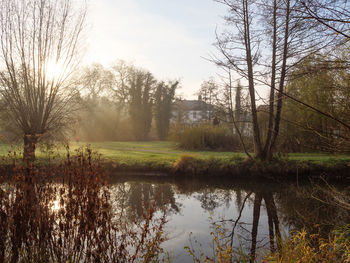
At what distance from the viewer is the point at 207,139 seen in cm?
2061

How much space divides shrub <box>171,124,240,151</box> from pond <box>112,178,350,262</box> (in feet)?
29.1

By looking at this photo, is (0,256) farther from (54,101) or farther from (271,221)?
(54,101)

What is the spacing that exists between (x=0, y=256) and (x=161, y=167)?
945 cm

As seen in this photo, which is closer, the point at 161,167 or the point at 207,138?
the point at 161,167

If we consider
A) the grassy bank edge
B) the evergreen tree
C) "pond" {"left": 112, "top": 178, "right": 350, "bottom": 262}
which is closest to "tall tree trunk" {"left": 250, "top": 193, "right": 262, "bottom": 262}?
"pond" {"left": 112, "top": 178, "right": 350, "bottom": 262}

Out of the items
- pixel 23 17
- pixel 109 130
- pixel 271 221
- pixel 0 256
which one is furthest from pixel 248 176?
pixel 109 130

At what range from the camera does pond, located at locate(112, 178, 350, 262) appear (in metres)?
5.16

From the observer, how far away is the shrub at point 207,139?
20406 millimetres

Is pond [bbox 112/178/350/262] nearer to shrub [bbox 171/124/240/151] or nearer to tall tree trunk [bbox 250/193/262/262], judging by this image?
tall tree trunk [bbox 250/193/262/262]

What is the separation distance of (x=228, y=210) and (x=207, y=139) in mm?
13084

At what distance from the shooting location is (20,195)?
303 cm

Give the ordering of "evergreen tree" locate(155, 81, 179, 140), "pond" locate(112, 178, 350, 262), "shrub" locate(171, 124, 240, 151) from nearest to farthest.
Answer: "pond" locate(112, 178, 350, 262), "shrub" locate(171, 124, 240, 151), "evergreen tree" locate(155, 81, 179, 140)

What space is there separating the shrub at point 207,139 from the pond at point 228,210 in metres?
8.88

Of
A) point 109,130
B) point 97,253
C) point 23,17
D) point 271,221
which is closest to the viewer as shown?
point 97,253
